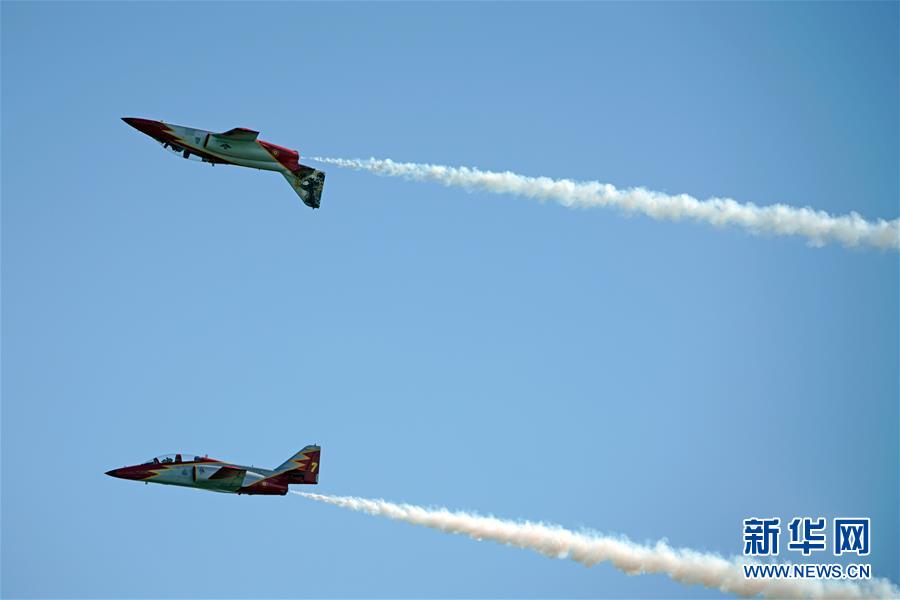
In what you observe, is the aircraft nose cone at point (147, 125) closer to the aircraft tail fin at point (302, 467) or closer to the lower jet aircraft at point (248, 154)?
the lower jet aircraft at point (248, 154)

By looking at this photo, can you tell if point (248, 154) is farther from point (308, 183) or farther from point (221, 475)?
point (221, 475)

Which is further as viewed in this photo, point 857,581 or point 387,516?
point 387,516

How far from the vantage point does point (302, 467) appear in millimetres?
89000

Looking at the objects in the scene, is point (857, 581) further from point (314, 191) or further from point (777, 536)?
point (314, 191)

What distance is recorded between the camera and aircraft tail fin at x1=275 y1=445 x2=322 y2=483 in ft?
291

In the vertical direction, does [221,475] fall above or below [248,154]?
below

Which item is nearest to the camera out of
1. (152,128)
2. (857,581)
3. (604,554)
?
(857,581)

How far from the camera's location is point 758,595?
271ft

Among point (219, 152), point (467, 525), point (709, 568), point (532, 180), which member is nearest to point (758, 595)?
point (709, 568)

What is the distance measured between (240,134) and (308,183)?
4386 mm

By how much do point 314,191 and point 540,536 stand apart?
2161cm

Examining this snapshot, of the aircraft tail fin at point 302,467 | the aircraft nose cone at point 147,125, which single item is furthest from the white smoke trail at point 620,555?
the aircraft nose cone at point 147,125

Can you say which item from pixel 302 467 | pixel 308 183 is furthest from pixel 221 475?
pixel 308 183

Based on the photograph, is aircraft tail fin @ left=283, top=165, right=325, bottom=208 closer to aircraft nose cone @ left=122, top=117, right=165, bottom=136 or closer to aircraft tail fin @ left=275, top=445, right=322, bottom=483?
aircraft nose cone @ left=122, top=117, right=165, bottom=136
